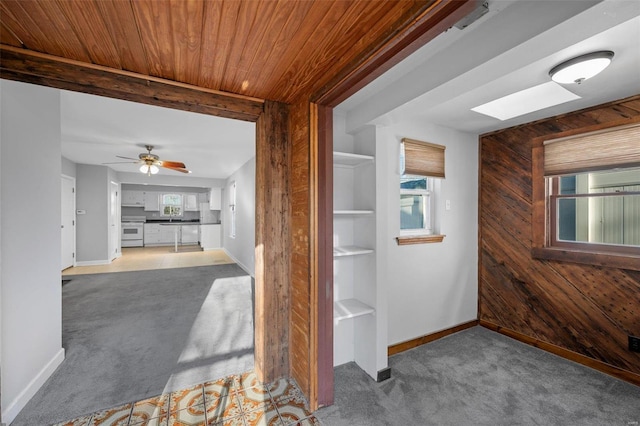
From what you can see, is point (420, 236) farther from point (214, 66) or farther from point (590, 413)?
point (214, 66)

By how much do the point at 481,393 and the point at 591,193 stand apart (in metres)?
2.08

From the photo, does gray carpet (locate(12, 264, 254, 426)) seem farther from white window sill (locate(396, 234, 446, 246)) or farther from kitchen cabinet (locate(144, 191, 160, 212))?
kitchen cabinet (locate(144, 191, 160, 212))

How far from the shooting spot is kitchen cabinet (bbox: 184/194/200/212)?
33.9ft

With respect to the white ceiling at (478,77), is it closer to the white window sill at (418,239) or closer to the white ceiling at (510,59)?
the white ceiling at (510,59)

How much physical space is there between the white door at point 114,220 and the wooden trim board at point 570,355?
810 centimetres

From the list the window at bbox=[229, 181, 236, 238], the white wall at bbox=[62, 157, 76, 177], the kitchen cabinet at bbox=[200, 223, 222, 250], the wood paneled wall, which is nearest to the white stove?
the kitchen cabinet at bbox=[200, 223, 222, 250]

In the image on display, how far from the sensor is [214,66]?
1519 mm

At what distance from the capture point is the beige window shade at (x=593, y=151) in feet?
6.58

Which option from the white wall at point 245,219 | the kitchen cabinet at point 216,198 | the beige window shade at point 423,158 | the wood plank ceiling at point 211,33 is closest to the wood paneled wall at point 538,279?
the beige window shade at point 423,158

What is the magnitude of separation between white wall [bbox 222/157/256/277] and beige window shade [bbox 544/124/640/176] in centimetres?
407

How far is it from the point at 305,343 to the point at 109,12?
82.9 inches

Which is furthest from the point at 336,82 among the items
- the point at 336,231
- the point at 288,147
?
the point at 336,231

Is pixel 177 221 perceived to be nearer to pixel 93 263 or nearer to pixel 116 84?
pixel 93 263

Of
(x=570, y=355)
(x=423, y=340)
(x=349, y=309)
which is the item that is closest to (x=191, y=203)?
(x=349, y=309)
